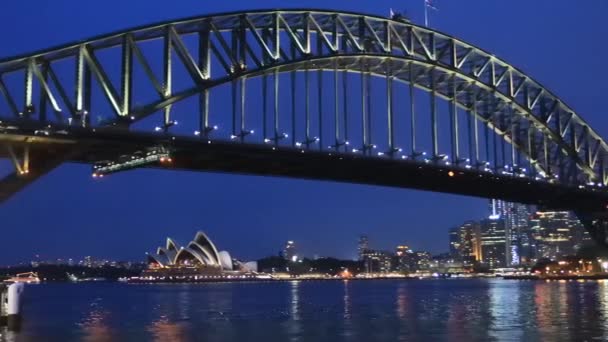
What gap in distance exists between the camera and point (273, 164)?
2272 inches

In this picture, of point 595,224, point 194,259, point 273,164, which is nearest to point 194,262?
point 194,259

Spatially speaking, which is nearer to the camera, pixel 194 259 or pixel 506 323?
pixel 506 323

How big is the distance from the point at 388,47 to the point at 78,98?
27678mm

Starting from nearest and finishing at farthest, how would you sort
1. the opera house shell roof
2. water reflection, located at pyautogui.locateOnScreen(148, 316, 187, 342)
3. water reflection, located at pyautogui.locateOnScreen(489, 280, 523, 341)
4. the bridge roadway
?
water reflection, located at pyautogui.locateOnScreen(489, 280, 523, 341) → water reflection, located at pyautogui.locateOnScreen(148, 316, 187, 342) → the bridge roadway → the opera house shell roof

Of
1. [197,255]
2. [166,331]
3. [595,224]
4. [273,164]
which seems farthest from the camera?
[197,255]

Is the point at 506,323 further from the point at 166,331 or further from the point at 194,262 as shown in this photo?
the point at 194,262

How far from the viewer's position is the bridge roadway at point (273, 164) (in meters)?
43.4

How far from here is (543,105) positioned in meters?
88.9

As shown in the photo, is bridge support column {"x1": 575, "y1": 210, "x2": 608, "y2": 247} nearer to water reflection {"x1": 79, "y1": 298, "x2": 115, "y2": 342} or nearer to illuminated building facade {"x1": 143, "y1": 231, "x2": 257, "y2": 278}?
water reflection {"x1": 79, "y1": 298, "x2": 115, "y2": 342}

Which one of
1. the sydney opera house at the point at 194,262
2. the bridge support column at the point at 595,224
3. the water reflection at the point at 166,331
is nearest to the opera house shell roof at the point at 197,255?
the sydney opera house at the point at 194,262

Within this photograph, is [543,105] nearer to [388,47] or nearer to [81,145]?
[388,47]

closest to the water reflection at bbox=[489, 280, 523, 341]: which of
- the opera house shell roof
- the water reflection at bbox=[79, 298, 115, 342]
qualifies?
the water reflection at bbox=[79, 298, 115, 342]

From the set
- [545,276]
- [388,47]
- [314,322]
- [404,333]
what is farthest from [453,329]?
[545,276]

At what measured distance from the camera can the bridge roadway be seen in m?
43.4
